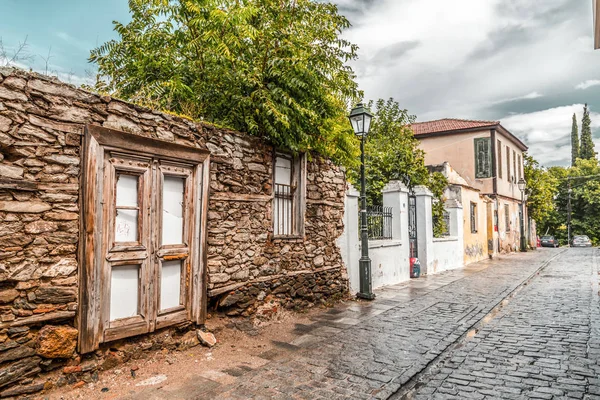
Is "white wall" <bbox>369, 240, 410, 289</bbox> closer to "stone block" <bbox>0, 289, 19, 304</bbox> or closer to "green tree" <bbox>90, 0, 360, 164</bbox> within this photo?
"green tree" <bbox>90, 0, 360, 164</bbox>

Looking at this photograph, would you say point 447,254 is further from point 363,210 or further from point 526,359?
point 526,359

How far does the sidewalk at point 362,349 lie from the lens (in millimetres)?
3816

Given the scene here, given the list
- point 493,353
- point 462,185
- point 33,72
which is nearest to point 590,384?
point 493,353

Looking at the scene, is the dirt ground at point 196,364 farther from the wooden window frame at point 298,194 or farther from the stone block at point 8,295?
the wooden window frame at point 298,194

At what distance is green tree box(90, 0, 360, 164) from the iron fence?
344 cm

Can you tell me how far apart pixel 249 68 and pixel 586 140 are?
180ft

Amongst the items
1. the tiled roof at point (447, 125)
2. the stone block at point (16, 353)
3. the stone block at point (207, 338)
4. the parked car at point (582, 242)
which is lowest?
the parked car at point (582, 242)

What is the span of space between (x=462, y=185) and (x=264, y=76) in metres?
13.1

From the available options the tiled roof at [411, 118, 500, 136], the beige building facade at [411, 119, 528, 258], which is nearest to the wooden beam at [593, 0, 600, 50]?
the beige building facade at [411, 119, 528, 258]

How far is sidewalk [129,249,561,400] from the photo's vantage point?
382 centimetres

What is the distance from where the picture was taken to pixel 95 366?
13.1 feet

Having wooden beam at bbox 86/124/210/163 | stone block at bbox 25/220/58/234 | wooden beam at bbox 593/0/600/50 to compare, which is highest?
wooden beam at bbox 593/0/600/50

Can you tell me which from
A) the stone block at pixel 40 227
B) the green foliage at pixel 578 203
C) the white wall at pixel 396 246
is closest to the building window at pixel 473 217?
the white wall at pixel 396 246

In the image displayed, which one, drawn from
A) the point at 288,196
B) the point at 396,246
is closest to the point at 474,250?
the point at 396,246
